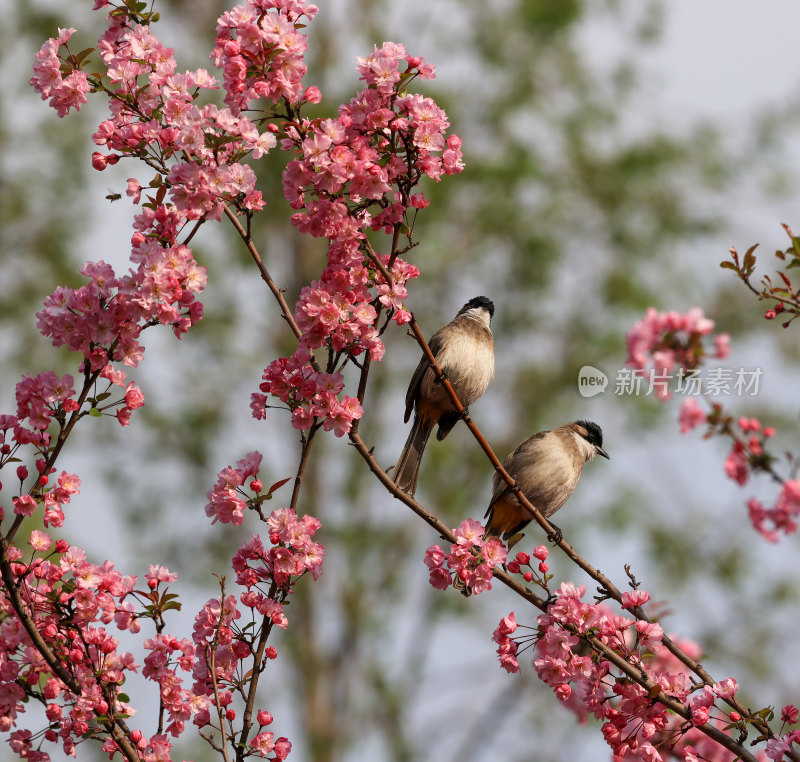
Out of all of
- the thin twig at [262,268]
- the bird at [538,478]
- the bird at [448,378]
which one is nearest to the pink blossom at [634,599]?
the thin twig at [262,268]

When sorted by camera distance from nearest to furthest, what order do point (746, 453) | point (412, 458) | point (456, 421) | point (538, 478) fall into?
point (746, 453) → point (412, 458) → point (456, 421) → point (538, 478)

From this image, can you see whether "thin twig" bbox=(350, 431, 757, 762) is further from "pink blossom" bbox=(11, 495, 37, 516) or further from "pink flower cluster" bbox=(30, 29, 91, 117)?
"pink flower cluster" bbox=(30, 29, 91, 117)

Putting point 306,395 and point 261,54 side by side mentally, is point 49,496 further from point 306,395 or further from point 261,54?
point 261,54

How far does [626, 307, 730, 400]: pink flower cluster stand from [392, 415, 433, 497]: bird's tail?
1.96 meters

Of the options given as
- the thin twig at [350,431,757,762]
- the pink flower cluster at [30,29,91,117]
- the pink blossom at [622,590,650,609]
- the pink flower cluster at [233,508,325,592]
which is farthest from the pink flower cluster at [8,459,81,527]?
the pink blossom at [622,590,650,609]

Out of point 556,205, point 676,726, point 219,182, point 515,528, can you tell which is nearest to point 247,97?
point 219,182

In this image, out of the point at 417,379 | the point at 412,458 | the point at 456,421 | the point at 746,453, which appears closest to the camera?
the point at 746,453

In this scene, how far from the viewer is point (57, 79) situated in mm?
3025

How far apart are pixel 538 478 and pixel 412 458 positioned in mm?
1053

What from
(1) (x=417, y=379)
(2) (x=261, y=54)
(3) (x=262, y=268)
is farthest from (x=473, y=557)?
(1) (x=417, y=379)

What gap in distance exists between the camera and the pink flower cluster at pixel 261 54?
9.41ft

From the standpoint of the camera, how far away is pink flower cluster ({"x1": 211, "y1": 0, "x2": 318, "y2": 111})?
2869 millimetres

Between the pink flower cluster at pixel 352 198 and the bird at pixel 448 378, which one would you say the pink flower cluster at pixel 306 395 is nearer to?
the pink flower cluster at pixel 352 198

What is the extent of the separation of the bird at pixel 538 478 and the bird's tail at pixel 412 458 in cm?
65
